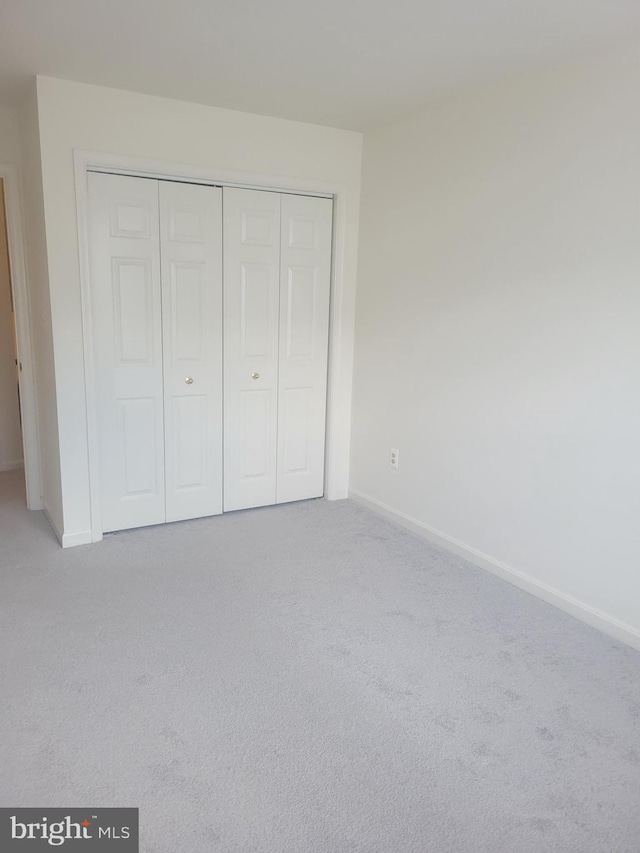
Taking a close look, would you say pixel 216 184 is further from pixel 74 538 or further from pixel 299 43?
pixel 74 538

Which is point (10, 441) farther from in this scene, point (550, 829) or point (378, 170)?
point (550, 829)

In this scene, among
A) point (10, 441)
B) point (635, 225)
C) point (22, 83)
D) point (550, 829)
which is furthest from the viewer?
point (10, 441)

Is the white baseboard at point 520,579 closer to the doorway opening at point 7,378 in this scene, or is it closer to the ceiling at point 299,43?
the ceiling at point 299,43

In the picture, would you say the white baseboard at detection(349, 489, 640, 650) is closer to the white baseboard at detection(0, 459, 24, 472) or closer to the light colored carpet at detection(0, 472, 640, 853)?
the light colored carpet at detection(0, 472, 640, 853)

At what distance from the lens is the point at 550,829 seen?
1635 millimetres

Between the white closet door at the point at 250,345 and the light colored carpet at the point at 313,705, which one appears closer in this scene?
the light colored carpet at the point at 313,705

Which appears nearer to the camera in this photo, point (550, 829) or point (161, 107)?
point (550, 829)

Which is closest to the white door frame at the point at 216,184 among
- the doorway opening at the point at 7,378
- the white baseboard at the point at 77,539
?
the white baseboard at the point at 77,539

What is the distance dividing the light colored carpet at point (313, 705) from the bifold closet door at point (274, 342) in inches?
32.2

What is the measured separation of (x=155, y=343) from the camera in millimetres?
3455

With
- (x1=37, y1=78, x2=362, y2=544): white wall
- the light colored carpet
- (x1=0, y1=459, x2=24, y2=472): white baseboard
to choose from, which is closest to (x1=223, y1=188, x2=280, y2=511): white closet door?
(x1=37, y1=78, x2=362, y2=544): white wall

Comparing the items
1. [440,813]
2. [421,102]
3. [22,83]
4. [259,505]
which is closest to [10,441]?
[259,505]

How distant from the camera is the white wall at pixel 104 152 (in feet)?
9.91

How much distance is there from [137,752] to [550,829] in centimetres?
120
